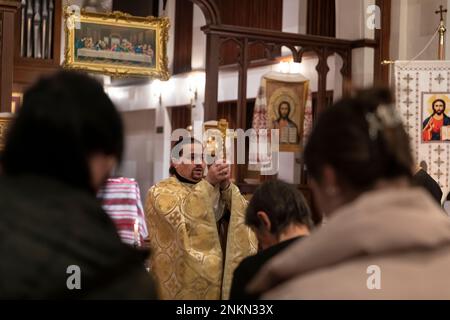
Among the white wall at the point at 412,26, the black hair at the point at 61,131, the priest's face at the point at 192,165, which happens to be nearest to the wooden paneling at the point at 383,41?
the white wall at the point at 412,26

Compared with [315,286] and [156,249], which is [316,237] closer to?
[315,286]

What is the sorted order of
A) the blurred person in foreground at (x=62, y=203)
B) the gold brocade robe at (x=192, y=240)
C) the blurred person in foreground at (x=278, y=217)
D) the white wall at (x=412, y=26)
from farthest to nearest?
the white wall at (x=412, y=26) < the gold brocade robe at (x=192, y=240) < the blurred person in foreground at (x=278, y=217) < the blurred person in foreground at (x=62, y=203)

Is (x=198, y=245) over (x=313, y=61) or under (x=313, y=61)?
under

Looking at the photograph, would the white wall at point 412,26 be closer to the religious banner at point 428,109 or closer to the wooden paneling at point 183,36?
the religious banner at point 428,109

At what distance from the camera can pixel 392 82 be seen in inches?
342

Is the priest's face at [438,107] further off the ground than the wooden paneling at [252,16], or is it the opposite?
the wooden paneling at [252,16]

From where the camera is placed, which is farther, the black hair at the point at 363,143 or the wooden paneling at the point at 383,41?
the wooden paneling at the point at 383,41

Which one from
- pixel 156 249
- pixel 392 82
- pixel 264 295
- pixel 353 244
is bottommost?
pixel 156 249

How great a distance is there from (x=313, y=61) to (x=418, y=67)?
10.3ft

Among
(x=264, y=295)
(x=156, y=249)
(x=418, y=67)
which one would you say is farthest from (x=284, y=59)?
(x=264, y=295)

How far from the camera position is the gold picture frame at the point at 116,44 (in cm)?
992

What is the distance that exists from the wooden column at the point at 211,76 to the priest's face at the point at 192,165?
2.09 m

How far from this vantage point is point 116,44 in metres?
10.3

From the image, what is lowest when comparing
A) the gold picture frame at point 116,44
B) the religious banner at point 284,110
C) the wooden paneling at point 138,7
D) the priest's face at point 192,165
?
the priest's face at point 192,165
